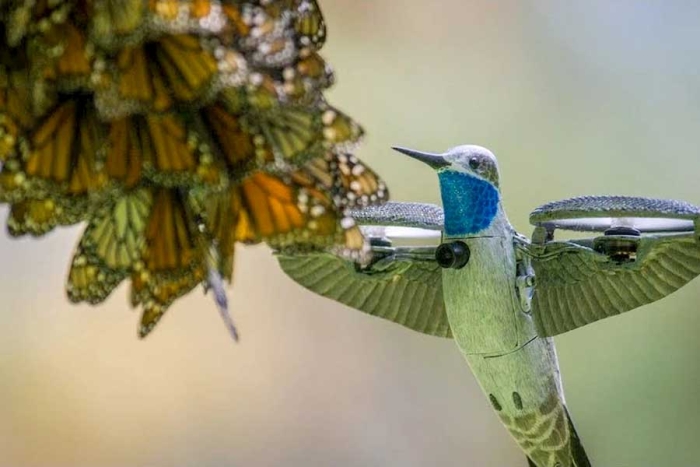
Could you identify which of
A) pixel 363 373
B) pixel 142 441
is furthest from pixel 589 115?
pixel 142 441

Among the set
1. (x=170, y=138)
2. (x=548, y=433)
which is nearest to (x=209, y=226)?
(x=170, y=138)

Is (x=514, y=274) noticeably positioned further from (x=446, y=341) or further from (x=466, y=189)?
(x=446, y=341)

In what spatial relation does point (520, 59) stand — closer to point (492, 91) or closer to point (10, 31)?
point (492, 91)

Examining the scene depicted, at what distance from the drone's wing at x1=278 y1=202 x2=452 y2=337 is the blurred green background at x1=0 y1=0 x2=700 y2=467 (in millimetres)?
536

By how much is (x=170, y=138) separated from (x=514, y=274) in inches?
13.7

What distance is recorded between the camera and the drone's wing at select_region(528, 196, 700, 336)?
1.96ft

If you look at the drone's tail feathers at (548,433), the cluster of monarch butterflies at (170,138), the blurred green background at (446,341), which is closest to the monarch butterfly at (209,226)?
the cluster of monarch butterflies at (170,138)

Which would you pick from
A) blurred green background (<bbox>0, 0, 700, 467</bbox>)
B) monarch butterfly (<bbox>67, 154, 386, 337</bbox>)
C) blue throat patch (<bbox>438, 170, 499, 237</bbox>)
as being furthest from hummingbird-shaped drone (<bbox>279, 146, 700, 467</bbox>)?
blurred green background (<bbox>0, 0, 700, 467</bbox>)

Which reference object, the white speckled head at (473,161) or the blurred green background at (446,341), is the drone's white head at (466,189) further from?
the blurred green background at (446,341)

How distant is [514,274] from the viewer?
647 millimetres

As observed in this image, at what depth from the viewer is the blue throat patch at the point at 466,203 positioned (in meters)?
0.65

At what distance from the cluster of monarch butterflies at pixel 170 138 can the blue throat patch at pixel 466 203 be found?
7.8 inches

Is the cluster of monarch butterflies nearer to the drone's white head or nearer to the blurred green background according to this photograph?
the drone's white head

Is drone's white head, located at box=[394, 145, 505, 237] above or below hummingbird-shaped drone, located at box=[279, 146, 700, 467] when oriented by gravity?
above
